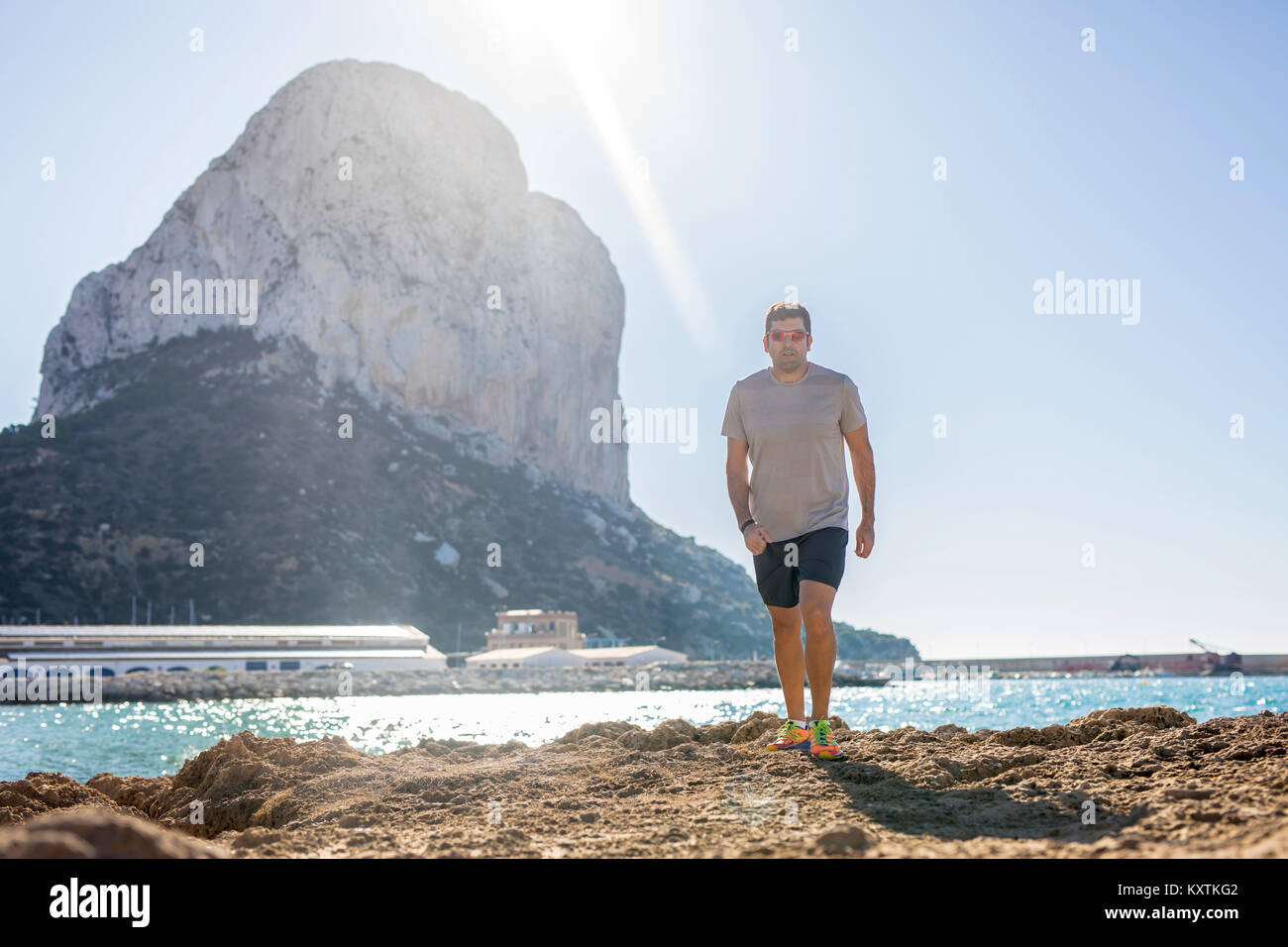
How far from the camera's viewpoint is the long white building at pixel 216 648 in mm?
49188

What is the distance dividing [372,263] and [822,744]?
280ft

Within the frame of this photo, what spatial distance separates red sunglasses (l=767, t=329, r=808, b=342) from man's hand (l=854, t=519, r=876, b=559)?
94 cm

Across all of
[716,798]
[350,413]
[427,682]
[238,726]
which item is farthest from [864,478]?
[350,413]

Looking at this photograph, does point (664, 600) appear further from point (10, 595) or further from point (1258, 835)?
point (1258, 835)

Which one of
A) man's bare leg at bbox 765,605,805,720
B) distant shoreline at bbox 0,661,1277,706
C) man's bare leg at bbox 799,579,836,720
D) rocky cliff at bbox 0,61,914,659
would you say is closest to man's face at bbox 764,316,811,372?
man's bare leg at bbox 799,579,836,720

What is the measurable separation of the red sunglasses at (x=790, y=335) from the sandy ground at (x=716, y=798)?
194cm

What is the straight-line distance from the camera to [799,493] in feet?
14.8

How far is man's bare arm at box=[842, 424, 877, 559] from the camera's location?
4.61 meters

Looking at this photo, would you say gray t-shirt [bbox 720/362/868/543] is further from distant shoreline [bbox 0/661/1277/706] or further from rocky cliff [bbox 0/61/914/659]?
rocky cliff [bbox 0/61/914/659]

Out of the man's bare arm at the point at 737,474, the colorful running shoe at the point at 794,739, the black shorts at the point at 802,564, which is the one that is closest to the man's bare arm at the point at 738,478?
the man's bare arm at the point at 737,474

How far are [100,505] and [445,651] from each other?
1022 inches

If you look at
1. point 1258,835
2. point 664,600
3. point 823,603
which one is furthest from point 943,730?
point 664,600

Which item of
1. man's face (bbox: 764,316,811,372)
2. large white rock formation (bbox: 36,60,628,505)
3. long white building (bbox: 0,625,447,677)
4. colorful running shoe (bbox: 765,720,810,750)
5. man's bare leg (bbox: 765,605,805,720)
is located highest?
large white rock formation (bbox: 36,60,628,505)
